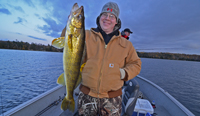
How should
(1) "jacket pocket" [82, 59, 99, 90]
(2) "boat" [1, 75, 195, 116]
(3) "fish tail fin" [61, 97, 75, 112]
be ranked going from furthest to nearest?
(2) "boat" [1, 75, 195, 116]
(3) "fish tail fin" [61, 97, 75, 112]
(1) "jacket pocket" [82, 59, 99, 90]

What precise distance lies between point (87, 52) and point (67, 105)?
4.05ft

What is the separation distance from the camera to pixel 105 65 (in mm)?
1941

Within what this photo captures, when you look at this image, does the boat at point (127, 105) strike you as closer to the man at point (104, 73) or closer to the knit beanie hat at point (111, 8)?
the man at point (104, 73)

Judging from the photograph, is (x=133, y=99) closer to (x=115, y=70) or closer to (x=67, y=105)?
(x=115, y=70)

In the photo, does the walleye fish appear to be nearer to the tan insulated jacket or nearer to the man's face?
the tan insulated jacket

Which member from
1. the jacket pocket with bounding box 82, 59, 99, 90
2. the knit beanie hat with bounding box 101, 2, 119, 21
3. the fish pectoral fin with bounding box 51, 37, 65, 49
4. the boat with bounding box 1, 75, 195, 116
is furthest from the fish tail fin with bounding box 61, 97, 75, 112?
the knit beanie hat with bounding box 101, 2, 119, 21

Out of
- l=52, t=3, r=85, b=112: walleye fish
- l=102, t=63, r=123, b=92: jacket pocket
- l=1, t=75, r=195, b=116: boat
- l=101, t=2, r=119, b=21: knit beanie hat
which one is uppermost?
l=101, t=2, r=119, b=21: knit beanie hat

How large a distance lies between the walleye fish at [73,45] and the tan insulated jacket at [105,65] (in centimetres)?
16

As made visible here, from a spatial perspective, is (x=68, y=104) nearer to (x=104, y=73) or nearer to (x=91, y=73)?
(x=91, y=73)

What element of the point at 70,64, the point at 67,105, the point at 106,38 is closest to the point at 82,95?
the point at 67,105

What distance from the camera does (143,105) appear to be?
369 centimetres

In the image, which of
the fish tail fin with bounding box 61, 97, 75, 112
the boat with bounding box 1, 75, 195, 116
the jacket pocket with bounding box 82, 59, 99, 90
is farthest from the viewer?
the boat with bounding box 1, 75, 195, 116

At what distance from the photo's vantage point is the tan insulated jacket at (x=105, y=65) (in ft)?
6.32

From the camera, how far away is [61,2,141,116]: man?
1.93 meters
